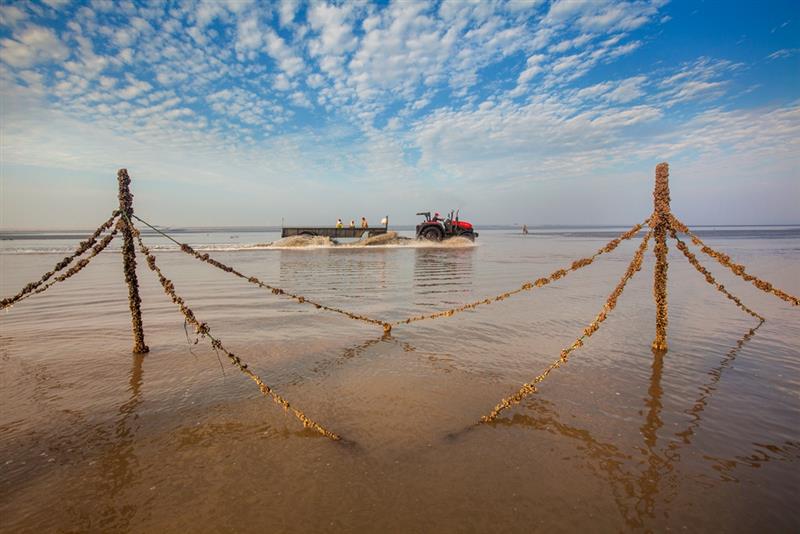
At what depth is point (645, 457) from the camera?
3514 mm

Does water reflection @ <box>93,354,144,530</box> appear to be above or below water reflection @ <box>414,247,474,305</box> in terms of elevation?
below

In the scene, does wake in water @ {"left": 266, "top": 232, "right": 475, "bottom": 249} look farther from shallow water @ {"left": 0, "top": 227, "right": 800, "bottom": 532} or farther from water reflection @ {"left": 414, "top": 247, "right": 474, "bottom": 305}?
shallow water @ {"left": 0, "top": 227, "right": 800, "bottom": 532}

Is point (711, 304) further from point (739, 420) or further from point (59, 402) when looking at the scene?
point (59, 402)

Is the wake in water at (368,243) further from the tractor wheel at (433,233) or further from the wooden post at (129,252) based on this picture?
the wooden post at (129,252)

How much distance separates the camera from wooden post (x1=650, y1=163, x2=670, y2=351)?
6.27 meters

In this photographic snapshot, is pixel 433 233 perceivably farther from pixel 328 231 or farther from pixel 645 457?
pixel 645 457

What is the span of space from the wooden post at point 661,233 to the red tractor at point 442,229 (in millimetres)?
27328

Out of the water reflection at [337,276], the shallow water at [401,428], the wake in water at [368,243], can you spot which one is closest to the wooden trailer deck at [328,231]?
the wake in water at [368,243]

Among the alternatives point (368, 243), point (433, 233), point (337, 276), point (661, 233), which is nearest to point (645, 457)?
point (661, 233)

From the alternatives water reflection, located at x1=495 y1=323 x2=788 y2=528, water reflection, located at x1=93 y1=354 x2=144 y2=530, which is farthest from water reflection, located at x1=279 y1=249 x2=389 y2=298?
water reflection, located at x1=495 y1=323 x2=788 y2=528

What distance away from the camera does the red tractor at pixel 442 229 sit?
34000mm

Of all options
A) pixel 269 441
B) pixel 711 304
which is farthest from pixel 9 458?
pixel 711 304

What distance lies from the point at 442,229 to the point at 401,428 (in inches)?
1207

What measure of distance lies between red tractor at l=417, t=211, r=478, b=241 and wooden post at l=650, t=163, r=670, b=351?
27.3 m
